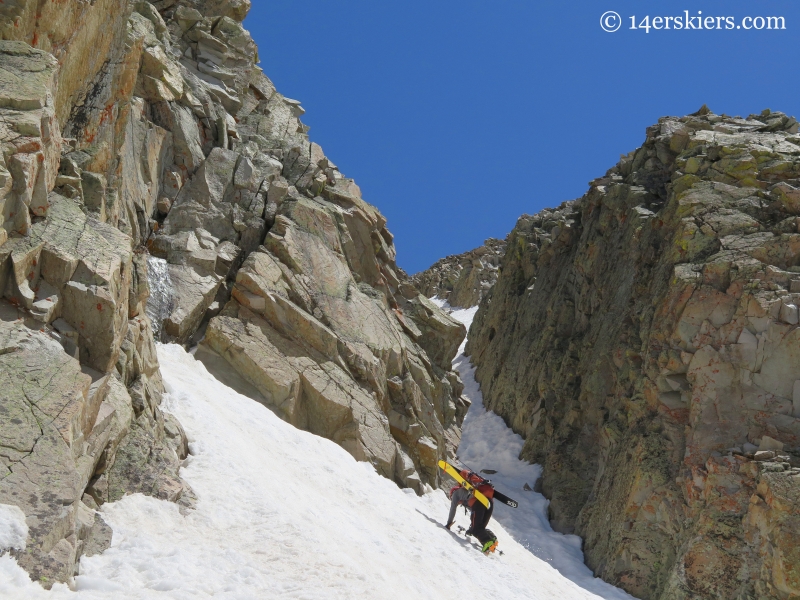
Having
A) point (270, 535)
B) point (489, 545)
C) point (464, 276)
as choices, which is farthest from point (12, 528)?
point (464, 276)

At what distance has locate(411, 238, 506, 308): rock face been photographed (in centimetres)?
7912

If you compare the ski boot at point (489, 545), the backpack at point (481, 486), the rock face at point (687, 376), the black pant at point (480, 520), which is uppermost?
the rock face at point (687, 376)

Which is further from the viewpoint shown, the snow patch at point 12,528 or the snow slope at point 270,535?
the snow slope at point 270,535

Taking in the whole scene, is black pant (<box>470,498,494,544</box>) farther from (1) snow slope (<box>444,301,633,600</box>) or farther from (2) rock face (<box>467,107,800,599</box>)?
(2) rock face (<box>467,107,800,599</box>)

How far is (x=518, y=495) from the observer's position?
1284 inches

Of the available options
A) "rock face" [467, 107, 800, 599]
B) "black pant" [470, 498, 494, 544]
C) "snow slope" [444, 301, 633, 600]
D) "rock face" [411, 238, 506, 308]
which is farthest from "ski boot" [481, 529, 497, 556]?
"rock face" [411, 238, 506, 308]

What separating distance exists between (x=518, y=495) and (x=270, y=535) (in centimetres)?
2183

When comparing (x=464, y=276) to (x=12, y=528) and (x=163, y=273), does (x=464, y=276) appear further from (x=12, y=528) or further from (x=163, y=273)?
(x=12, y=528)

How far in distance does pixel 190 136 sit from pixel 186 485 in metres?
16.7

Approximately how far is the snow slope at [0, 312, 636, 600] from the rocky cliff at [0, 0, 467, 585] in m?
0.59

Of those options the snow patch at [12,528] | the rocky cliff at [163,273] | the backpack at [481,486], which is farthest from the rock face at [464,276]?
the snow patch at [12,528]

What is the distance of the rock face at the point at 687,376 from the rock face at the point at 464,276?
39.3 meters

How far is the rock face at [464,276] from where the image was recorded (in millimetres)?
79125

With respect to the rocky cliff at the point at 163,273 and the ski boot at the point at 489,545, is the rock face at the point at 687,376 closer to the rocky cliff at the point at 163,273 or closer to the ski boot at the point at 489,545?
the rocky cliff at the point at 163,273
